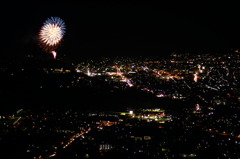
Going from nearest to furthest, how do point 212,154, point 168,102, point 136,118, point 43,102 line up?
1. point 212,154
2. point 136,118
3. point 168,102
4. point 43,102

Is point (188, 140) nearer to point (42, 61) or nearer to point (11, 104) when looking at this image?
point (11, 104)

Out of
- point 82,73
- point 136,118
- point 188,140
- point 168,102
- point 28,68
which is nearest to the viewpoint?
point 188,140

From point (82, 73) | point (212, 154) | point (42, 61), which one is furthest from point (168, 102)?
point (42, 61)

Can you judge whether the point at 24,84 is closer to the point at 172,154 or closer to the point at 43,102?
the point at 43,102

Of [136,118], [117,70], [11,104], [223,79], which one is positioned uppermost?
[117,70]

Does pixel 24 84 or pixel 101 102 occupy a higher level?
pixel 24 84

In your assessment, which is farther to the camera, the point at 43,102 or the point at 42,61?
the point at 42,61

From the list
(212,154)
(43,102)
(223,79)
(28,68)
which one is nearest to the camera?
(212,154)

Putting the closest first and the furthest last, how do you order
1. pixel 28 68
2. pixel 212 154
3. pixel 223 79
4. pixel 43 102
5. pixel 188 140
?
pixel 212 154
pixel 188 140
pixel 43 102
pixel 223 79
pixel 28 68

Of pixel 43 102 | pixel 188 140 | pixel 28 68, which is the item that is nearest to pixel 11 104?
pixel 43 102
